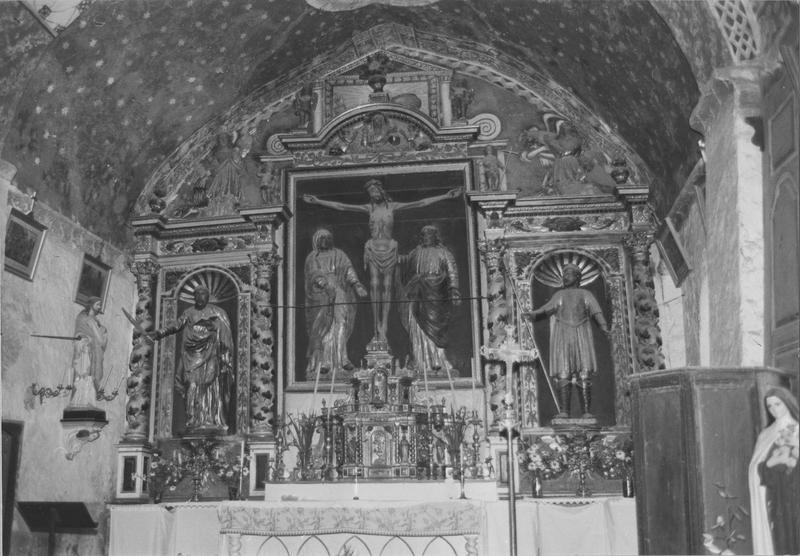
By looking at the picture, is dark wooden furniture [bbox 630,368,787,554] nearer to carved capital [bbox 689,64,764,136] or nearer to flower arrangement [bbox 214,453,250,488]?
carved capital [bbox 689,64,764,136]

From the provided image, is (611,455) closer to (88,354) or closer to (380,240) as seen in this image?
(380,240)

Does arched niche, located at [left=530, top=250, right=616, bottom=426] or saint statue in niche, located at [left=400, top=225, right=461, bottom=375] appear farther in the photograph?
saint statue in niche, located at [left=400, top=225, right=461, bottom=375]

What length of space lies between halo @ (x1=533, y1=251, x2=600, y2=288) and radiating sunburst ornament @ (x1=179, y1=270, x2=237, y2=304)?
3.66 metres

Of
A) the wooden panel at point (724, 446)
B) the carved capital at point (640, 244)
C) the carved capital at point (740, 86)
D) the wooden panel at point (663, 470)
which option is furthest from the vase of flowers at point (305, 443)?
the carved capital at point (740, 86)

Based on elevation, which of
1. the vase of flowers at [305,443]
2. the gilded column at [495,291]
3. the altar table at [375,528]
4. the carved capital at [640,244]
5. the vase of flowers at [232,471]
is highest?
the carved capital at [640,244]

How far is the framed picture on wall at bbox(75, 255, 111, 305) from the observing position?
10641 millimetres

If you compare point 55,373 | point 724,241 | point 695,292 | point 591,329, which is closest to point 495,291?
point 591,329

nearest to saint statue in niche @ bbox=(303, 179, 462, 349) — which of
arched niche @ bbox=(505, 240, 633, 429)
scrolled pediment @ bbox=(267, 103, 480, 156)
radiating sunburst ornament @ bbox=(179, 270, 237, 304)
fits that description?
scrolled pediment @ bbox=(267, 103, 480, 156)

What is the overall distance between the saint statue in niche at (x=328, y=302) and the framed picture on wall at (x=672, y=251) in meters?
3.43

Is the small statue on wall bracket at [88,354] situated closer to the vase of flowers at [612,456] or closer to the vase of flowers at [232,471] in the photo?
the vase of flowers at [232,471]

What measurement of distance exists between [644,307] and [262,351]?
4.33 meters

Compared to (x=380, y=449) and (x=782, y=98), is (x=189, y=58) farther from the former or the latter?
(x=782, y=98)

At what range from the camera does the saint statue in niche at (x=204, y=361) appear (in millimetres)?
10953

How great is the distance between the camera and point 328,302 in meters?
11.2
